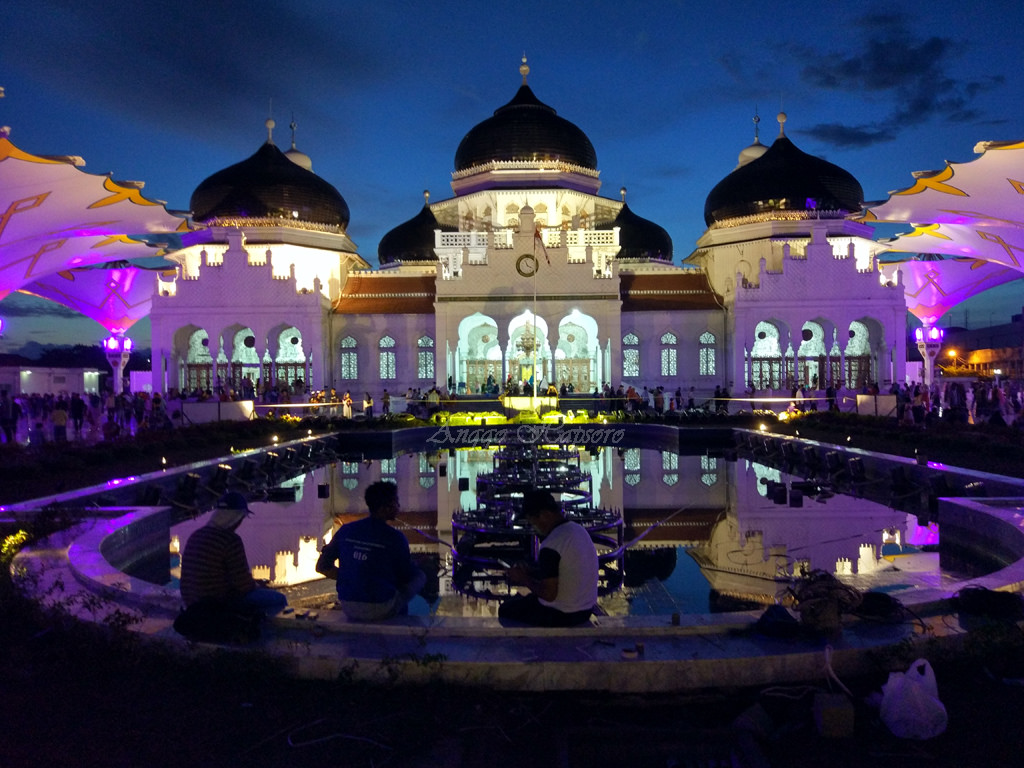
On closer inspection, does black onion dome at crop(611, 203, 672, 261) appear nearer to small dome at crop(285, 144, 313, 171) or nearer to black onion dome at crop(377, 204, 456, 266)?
black onion dome at crop(377, 204, 456, 266)

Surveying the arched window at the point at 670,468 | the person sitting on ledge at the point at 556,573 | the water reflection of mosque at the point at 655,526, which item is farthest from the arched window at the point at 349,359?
the person sitting on ledge at the point at 556,573

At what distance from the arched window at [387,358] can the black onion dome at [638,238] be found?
12.7 meters

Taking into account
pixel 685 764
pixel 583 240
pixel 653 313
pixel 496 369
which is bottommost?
pixel 685 764

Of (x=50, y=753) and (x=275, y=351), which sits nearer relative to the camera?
(x=50, y=753)

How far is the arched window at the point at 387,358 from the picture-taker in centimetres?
3434

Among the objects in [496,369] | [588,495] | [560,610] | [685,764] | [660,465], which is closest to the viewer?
[685,764]

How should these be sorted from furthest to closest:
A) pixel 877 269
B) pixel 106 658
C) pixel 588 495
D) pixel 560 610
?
pixel 877 269
pixel 588 495
pixel 560 610
pixel 106 658

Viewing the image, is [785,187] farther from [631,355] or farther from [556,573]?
[556,573]

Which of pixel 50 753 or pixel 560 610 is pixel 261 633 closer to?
pixel 50 753

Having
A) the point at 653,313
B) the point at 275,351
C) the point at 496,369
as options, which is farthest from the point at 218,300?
the point at 653,313

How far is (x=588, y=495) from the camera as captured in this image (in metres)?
9.78

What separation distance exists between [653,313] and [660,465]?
1867 centimetres

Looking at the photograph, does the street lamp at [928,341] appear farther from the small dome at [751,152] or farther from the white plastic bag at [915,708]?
the white plastic bag at [915,708]

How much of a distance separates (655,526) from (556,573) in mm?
4929
